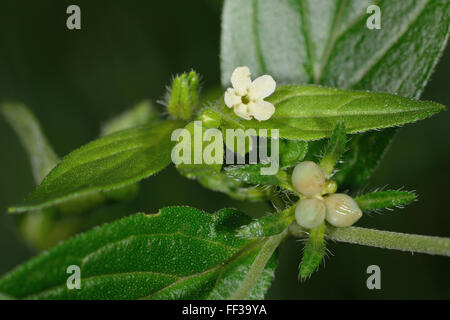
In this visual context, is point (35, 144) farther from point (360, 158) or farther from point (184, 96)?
point (360, 158)

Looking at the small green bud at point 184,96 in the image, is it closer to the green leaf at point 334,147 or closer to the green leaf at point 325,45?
the green leaf at point 325,45

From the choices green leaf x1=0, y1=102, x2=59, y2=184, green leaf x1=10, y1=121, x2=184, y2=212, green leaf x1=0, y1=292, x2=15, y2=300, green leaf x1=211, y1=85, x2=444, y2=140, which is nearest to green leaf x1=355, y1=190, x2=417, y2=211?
green leaf x1=211, y1=85, x2=444, y2=140

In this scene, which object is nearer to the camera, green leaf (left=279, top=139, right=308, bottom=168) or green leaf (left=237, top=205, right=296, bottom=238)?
green leaf (left=237, top=205, right=296, bottom=238)

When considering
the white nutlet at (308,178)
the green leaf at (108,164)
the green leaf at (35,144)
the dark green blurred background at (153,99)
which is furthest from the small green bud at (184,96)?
the dark green blurred background at (153,99)

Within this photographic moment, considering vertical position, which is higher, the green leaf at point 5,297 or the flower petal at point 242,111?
the flower petal at point 242,111

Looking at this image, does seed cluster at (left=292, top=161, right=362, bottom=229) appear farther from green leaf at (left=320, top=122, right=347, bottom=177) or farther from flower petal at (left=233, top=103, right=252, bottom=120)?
flower petal at (left=233, top=103, right=252, bottom=120)

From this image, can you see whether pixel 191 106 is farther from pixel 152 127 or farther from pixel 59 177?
pixel 59 177
